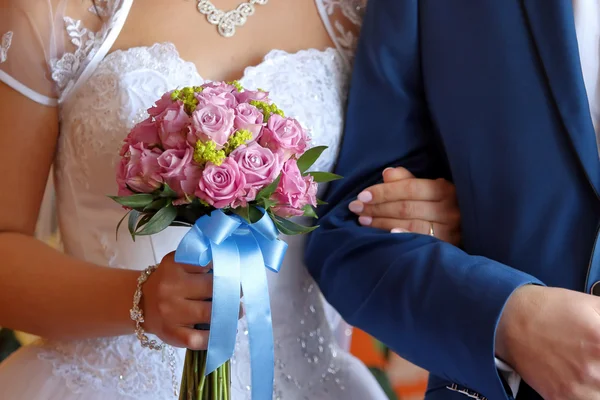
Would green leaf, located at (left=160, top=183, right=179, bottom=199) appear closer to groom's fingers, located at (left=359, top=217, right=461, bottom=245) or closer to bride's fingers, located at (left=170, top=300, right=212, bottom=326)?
bride's fingers, located at (left=170, top=300, right=212, bottom=326)

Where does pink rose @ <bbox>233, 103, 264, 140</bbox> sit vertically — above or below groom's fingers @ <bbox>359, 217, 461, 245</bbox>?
above

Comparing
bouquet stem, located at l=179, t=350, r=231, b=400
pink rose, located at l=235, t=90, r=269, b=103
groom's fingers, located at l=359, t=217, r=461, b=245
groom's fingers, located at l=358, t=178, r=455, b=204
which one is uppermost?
pink rose, located at l=235, t=90, r=269, b=103

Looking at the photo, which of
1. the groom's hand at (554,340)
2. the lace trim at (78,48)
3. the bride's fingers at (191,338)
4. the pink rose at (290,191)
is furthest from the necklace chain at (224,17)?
the groom's hand at (554,340)

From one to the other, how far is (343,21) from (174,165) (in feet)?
2.24

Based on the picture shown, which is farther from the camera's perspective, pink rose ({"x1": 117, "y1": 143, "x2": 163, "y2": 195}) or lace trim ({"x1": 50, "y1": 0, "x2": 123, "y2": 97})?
lace trim ({"x1": 50, "y1": 0, "x2": 123, "y2": 97})

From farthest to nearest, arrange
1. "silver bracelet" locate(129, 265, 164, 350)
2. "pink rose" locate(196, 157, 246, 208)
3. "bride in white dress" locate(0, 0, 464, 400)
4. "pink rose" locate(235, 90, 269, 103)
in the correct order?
1. "bride in white dress" locate(0, 0, 464, 400)
2. "silver bracelet" locate(129, 265, 164, 350)
3. "pink rose" locate(235, 90, 269, 103)
4. "pink rose" locate(196, 157, 246, 208)

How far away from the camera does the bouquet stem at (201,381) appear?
0.92m

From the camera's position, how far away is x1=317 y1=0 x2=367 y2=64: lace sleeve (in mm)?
Answer: 1335

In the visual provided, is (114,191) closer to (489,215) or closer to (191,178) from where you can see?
(191,178)

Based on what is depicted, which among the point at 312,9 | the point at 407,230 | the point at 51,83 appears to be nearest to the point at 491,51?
the point at 407,230

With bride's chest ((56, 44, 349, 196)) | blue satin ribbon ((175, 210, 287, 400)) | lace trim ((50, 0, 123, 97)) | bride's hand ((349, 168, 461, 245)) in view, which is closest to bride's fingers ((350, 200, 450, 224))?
bride's hand ((349, 168, 461, 245))

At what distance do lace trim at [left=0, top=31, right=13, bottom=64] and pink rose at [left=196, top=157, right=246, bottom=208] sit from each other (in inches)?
22.6

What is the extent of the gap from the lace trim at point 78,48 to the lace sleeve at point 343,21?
42 cm

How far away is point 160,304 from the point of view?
95cm
